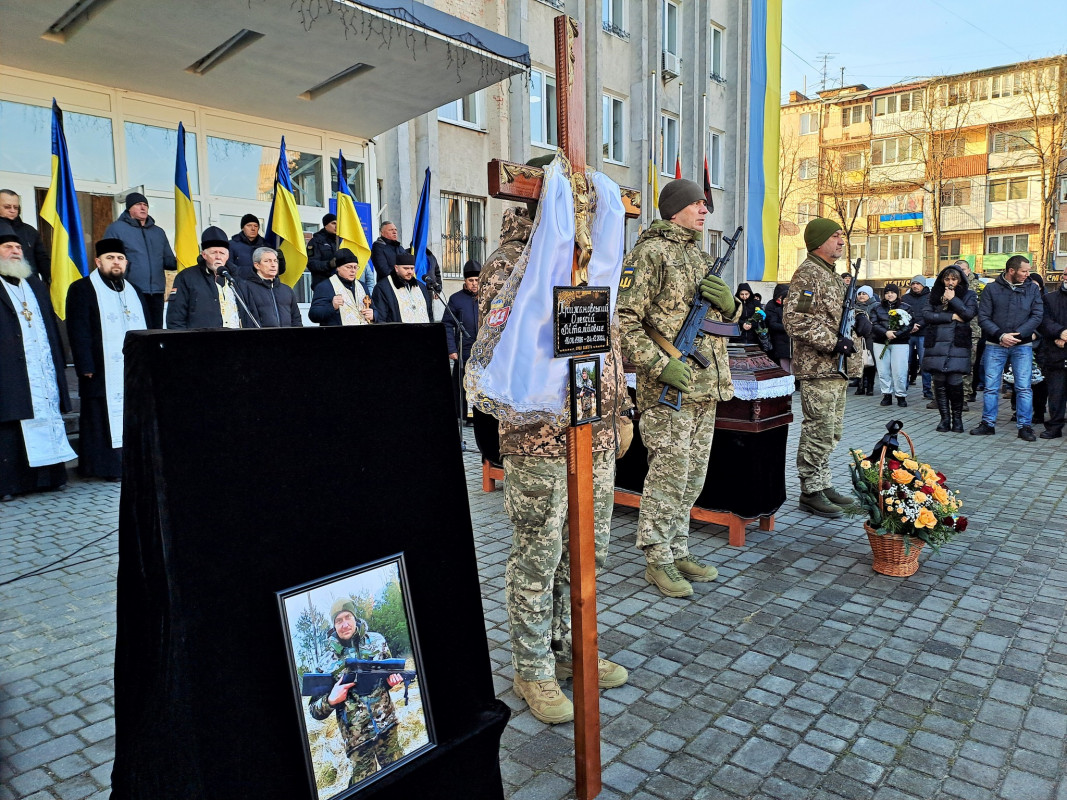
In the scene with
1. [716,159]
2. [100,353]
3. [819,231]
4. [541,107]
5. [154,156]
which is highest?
[716,159]

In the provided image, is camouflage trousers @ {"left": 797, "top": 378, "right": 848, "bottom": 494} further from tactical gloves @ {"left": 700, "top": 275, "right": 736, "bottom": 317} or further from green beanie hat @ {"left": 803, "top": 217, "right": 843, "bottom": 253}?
tactical gloves @ {"left": 700, "top": 275, "right": 736, "bottom": 317}

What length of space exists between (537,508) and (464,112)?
14.1m

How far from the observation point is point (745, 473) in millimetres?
5035

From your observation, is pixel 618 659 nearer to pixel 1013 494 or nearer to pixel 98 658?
pixel 98 658

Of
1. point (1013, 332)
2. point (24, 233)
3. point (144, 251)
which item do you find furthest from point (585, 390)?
point (1013, 332)

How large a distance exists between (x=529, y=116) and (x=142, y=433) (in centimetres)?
1586

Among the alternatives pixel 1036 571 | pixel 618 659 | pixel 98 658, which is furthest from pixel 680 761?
pixel 1036 571

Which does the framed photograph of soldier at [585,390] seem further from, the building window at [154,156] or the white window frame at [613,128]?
the white window frame at [613,128]

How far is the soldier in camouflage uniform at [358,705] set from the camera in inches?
63.5

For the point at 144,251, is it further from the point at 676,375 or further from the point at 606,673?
the point at 606,673

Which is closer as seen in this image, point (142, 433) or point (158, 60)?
point (142, 433)

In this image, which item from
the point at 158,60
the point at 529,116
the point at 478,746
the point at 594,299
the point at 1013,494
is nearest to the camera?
the point at 478,746

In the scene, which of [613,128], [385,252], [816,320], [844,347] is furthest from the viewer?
[613,128]

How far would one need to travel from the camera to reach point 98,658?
3529 mm
